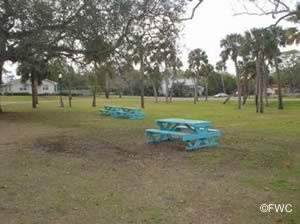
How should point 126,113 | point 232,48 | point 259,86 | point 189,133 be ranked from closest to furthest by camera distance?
point 189,133
point 126,113
point 259,86
point 232,48

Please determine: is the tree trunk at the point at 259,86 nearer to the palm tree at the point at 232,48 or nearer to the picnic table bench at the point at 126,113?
the palm tree at the point at 232,48

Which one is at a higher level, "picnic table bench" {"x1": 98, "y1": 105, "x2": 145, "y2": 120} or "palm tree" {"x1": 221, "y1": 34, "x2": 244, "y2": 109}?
"palm tree" {"x1": 221, "y1": 34, "x2": 244, "y2": 109}

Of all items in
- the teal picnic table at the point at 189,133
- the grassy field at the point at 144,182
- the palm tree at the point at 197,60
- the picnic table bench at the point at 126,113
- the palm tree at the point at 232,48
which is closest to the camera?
the grassy field at the point at 144,182

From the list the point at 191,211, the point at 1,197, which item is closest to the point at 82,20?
the point at 1,197

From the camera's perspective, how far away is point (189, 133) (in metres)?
10.1

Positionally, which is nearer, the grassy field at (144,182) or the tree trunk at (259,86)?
the grassy field at (144,182)

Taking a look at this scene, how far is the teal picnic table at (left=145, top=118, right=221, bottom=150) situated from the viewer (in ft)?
32.4

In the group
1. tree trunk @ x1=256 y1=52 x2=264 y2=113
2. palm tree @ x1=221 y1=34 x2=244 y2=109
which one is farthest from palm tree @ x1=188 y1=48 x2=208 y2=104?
tree trunk @ x1=256 y1=52 x2=264 y2=113

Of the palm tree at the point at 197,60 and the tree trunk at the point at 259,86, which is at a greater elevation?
the palm tree at the point at 197,60

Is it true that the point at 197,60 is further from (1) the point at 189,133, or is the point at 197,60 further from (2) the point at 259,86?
(1) the point at 189,133

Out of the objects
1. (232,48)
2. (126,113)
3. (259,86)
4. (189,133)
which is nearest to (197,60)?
(232,48)

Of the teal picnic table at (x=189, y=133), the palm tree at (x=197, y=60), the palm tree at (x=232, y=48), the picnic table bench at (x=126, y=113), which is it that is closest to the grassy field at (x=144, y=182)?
the teal picnic table at (x=189, y=133)

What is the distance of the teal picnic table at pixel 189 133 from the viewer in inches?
388

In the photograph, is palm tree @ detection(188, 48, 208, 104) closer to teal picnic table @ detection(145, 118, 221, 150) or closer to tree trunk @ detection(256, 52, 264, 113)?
tree trunk @ detection(256, 52, 264, 113)
